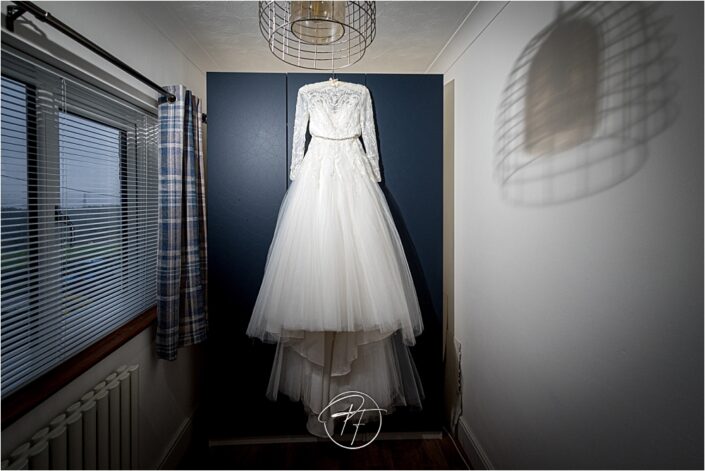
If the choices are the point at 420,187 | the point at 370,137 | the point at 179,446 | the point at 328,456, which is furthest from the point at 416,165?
the point at 179,446

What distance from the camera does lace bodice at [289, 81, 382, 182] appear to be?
2021 millimetres

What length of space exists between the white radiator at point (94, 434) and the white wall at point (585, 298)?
1.56m

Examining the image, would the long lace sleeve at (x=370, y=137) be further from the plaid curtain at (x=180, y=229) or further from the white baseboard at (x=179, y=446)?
the white baseboard at (x=179, y=446)

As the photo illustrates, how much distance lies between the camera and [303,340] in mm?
1887

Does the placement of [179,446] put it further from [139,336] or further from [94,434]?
[94,434]

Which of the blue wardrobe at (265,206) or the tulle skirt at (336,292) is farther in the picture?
the blue wardrobe at (265,206)

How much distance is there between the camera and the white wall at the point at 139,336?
3.94 ft

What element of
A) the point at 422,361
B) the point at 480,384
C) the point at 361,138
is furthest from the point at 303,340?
the point at 361,138

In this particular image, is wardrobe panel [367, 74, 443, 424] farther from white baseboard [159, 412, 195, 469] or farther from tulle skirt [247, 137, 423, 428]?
white baseboard [159, 412, 195, 469]

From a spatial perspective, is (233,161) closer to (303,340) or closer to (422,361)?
(303,340)

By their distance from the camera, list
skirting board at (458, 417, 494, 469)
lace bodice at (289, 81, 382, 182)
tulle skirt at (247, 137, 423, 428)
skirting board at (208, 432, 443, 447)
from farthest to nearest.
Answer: skirting board at (208, 432, 443, 447) < lace bodice at (289, 81, 382, 182) < skirting board at (458, 417, 494, 469) < tulle skirt at (247, 137, 423, 428)

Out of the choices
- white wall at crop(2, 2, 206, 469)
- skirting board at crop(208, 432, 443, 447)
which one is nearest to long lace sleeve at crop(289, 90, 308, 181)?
white wall at crop(2, 2, 206, 469)

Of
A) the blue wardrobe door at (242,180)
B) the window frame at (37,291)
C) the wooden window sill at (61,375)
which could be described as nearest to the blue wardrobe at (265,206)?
the blue wardrobe door at (242,180)

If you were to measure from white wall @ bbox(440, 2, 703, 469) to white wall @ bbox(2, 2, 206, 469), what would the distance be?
157cm
